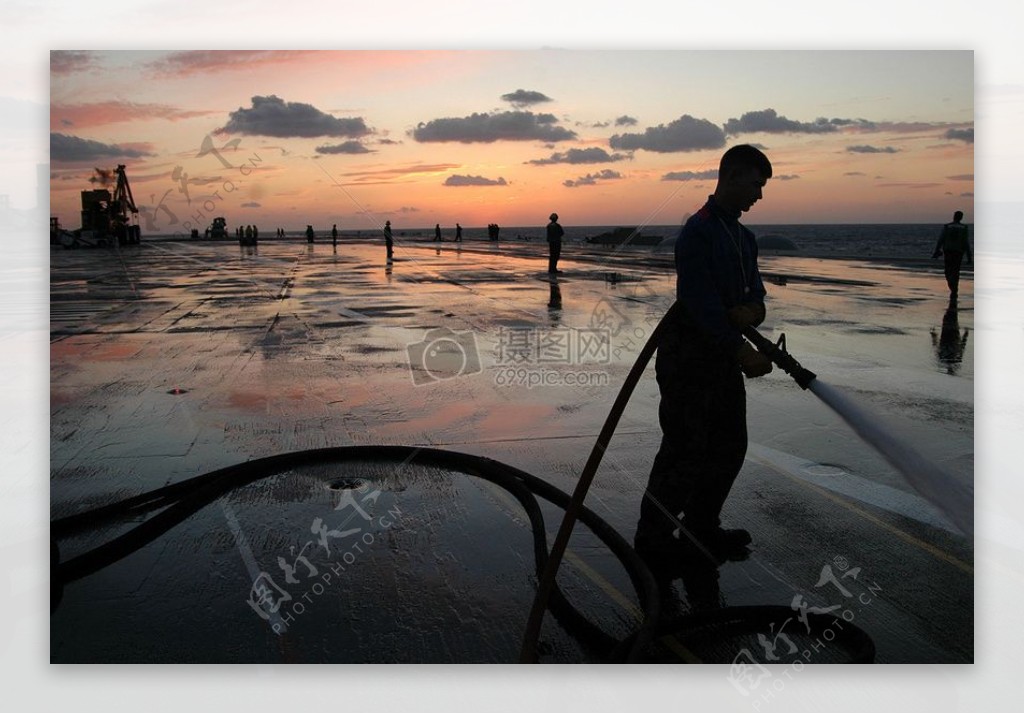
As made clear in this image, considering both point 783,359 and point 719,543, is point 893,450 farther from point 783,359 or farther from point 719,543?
point 783,359

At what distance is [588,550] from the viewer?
477cm

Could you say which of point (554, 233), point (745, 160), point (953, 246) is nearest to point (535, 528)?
point (745, 160)

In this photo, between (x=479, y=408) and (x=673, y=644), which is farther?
(x=479, y=408)

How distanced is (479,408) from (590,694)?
4461 mm

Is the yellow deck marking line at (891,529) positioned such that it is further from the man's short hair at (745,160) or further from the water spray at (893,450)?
the man's short hair at (745,160)

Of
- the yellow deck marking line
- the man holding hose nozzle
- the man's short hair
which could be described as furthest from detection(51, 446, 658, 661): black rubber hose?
the man's short hair

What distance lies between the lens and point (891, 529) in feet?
16.7

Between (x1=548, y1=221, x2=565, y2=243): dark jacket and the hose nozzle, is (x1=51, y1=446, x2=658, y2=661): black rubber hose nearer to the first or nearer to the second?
the hose nozzle

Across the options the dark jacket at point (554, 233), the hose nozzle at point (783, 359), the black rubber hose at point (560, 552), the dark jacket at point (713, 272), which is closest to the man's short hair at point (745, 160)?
the dark jacket at point (713, 272)

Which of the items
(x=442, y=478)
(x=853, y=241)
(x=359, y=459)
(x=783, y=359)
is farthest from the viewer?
(x=853, y=241)

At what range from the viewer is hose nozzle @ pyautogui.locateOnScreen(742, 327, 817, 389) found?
407cm

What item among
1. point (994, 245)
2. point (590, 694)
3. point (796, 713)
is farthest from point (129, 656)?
point (994, 245)

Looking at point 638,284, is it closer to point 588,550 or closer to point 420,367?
point 420,367

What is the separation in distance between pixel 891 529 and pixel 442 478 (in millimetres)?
2741
